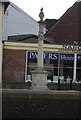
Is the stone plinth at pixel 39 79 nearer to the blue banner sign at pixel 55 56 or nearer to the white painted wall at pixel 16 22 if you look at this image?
the blue banner sign at pixel 55 56

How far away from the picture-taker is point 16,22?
44719 mm

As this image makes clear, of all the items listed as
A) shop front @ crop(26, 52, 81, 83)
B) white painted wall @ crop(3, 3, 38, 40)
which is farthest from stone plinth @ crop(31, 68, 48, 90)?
white painted wall @ crop(3, 3, 38, 40)

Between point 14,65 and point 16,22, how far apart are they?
42.4 ft

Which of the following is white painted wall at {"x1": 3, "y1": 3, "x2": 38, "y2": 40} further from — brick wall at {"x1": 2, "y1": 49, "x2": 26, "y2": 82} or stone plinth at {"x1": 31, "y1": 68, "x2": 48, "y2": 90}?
stone plinth at {"x1": 31, "y1": 68, "x2": 48, "y2": 90}

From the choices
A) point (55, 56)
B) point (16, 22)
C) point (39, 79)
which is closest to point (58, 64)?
point (55, 56)

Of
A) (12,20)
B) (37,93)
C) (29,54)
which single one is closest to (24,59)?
(29,54)

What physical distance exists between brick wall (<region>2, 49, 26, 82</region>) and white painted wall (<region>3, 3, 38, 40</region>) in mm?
11032

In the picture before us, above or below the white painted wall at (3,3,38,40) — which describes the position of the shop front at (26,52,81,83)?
below

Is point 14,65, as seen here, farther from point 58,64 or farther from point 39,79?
point 39,79

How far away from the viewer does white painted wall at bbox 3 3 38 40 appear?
43991mm

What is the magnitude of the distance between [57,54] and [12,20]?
12290mm

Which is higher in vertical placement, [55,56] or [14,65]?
[55,56]

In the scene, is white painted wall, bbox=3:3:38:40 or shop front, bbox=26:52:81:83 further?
white painted wall, bbox=3:3:38:40

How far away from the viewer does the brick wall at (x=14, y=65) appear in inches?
1276
